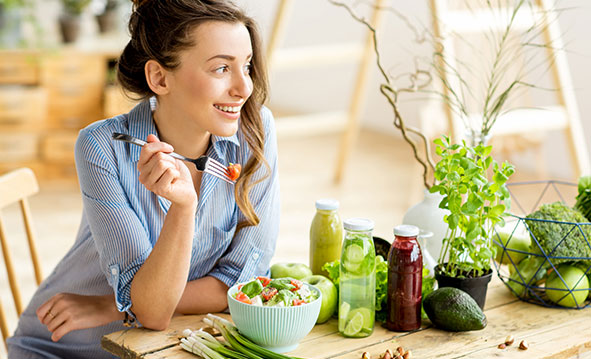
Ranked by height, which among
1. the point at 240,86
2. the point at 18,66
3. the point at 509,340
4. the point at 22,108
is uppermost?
the point at 18,66

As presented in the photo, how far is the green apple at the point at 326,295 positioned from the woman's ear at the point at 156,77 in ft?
1.58

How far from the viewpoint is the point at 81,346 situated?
1692 mm

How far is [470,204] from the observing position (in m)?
1.42

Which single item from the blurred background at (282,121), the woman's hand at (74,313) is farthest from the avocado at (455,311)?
the blurred background at (282,121)

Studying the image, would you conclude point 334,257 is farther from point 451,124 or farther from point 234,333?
point 451,124

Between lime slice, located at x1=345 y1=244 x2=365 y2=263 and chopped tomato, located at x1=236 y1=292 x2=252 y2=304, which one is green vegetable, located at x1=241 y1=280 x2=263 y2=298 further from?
lime slice, located at x1=345 y1=244 x2=365 y2=263

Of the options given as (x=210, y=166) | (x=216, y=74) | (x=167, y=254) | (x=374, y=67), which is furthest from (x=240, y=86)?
(x=374, y=67)

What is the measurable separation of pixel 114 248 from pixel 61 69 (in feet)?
11.2

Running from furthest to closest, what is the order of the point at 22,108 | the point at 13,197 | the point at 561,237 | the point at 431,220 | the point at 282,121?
the point at 22,108 → the point at 282,121 → the point at 13,197 → the point at 431,220 → the point at 561,237

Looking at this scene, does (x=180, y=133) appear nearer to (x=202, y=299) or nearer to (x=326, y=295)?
(x=202, y=299)

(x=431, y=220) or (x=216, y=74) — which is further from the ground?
(x=216, y=74)

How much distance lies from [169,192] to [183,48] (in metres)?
0.30

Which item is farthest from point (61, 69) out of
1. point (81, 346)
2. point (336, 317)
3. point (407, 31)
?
point (336, 317)

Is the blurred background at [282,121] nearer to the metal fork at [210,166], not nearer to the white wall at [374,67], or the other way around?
the white wall at [374,67]
